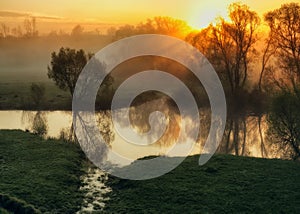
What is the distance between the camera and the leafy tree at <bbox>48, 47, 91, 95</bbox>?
61625 mm

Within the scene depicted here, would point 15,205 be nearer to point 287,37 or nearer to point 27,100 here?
point 27,100

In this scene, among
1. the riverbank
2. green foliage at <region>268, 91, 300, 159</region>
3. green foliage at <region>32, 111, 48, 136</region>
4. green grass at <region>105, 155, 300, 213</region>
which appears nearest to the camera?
green grass at <region>105, 155, 300, 213</region>

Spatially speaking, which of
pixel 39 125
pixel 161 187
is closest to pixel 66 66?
pixel 39 125

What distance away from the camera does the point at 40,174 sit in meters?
29.7

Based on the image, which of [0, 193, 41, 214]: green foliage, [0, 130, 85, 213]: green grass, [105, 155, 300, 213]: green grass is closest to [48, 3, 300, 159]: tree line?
[105, 155, 300, 213]: green grass

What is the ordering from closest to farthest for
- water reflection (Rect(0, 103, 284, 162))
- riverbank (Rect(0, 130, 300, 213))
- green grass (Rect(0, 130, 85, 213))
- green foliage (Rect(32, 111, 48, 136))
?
riverbank (Rect(0, 130, 300, 213)), green grass (Rect(0, 130, 85, 213)), water reflection (Rect(0, 103, 284, 162)), green foliage (Rect(32, 111, 48, 136))

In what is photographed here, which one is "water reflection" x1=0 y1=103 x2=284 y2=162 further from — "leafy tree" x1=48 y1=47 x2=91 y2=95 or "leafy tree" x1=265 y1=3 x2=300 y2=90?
"leafy tree" x1=265 y1=3 x2=300 y2=90

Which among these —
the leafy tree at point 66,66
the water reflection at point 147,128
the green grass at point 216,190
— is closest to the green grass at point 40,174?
the green grass at point 216,190

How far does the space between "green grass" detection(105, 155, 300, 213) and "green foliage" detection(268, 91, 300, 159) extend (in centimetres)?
481

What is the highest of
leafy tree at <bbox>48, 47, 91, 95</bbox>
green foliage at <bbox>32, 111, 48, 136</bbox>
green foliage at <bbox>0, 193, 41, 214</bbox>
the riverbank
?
leafy tree at <bbox>48, 47, 91, 95</bbox>

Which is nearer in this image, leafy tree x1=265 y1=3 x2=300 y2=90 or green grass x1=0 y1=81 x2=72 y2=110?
leafy tree x1=265 y1=3 x2=300 y2=90

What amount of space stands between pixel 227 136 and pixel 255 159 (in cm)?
1262

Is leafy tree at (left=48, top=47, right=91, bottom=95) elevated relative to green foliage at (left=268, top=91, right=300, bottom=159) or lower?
elevated

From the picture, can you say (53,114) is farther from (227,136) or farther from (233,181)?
(233,181)
